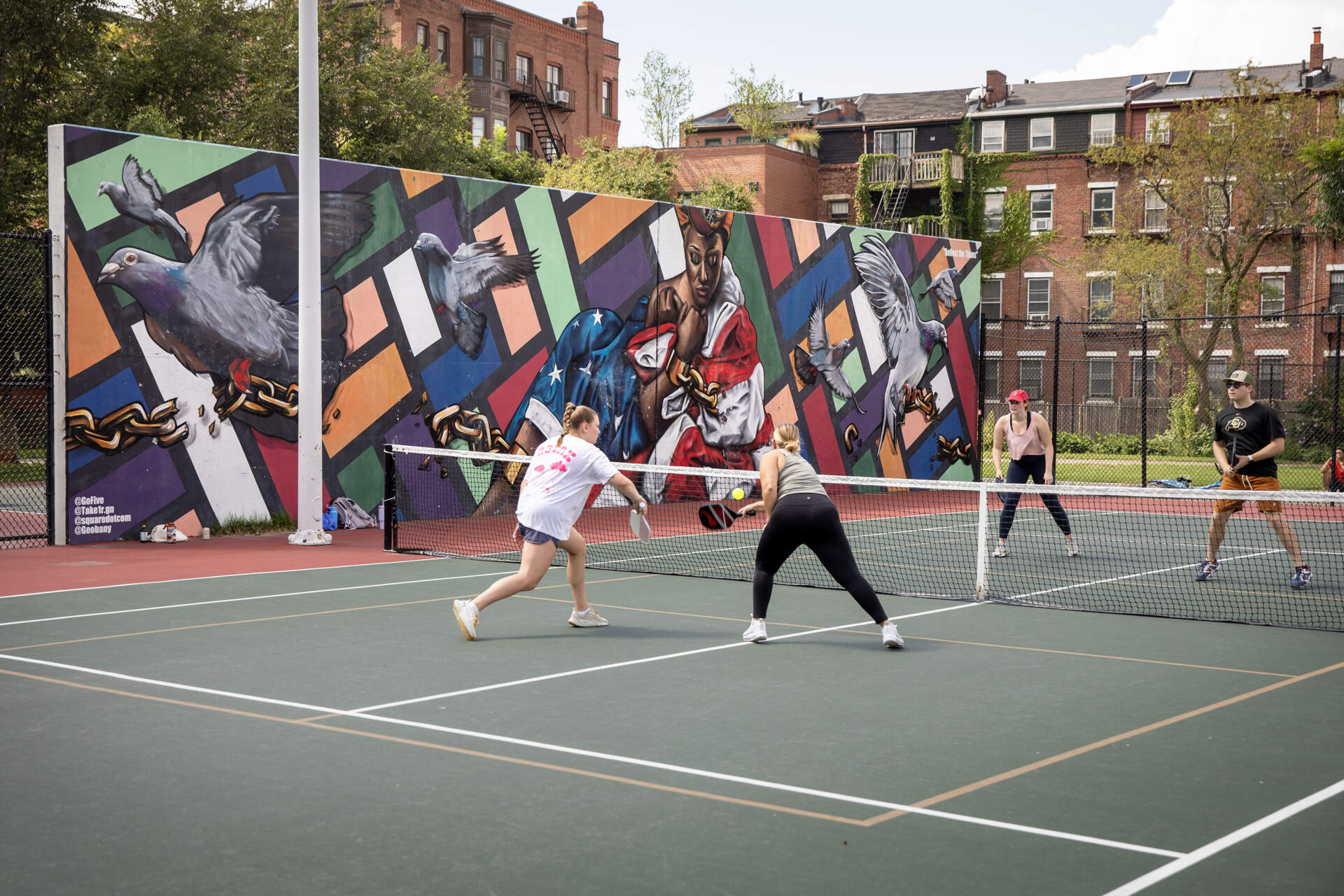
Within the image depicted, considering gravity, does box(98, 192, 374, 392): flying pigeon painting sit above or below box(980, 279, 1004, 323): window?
below

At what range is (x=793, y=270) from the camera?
24203 mm

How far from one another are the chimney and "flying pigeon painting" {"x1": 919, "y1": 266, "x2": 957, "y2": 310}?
107 ft

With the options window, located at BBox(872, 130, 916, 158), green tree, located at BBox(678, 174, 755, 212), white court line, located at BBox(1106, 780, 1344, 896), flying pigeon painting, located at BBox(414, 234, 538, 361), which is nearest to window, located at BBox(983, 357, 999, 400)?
window, located at BBox(872, 130, 916, 158)

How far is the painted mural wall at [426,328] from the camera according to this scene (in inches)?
598

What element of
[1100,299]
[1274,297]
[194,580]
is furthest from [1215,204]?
[194,580]

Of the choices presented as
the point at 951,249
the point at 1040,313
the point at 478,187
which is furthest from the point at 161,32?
the point at 1040,313

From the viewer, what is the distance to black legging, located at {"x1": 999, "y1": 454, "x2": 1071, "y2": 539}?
14938 mm

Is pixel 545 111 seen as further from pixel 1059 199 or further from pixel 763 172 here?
pixel 1059 199

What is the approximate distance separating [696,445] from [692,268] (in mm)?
2976

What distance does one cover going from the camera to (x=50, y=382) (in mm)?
14773

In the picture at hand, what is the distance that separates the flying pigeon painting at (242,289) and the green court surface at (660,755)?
6081 mm

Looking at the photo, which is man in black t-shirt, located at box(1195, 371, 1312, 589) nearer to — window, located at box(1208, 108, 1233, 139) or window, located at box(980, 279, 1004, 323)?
window, located at box(1208, 108, 1233, 139)

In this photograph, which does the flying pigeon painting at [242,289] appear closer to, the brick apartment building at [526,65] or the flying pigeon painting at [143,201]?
the flying pigeon painting at [143,201]

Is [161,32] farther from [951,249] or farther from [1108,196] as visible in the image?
[1108,196]
